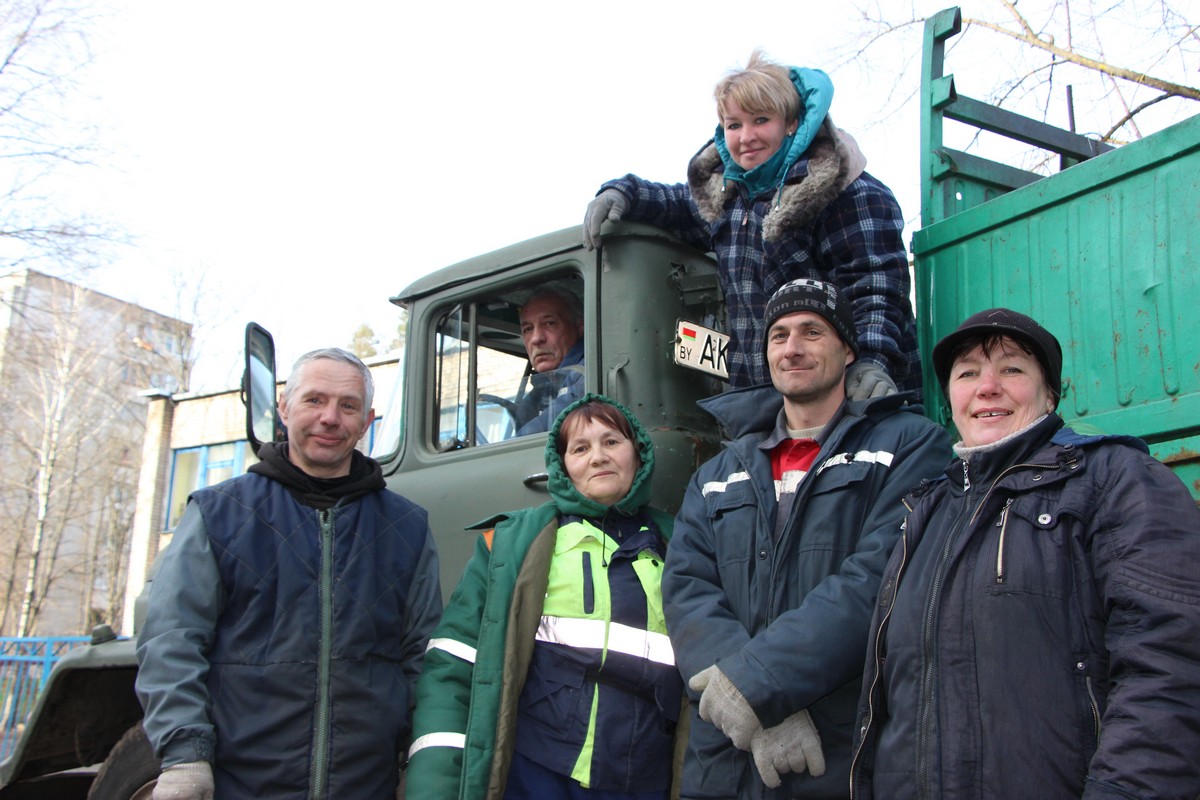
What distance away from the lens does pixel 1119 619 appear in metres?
1.63

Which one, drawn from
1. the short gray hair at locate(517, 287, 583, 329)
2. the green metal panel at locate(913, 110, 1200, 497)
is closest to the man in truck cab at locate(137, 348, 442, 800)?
the short gray hair at locate(517, 287, 583, 329)

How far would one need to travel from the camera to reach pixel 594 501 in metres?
2.67

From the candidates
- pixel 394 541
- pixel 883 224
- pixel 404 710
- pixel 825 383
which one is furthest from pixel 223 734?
pixel 883 224

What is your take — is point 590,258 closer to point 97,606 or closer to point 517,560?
point 517,560

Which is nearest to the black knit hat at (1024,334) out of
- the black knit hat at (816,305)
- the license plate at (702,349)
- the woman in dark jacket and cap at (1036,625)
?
the woman in dark jacket and cap at (1036,625)

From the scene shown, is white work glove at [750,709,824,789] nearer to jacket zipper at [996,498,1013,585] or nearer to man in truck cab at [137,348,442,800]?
jacket zipper at [996,498,1013,585]

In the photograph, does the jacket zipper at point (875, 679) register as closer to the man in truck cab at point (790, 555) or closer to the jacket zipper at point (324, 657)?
the man in truck cab at point (790, 555)

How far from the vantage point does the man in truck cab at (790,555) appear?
6.57 ft

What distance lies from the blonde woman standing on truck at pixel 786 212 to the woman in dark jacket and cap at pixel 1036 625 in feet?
2.66

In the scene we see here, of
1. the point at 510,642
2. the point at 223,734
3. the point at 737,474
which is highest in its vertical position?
the point at 737,474

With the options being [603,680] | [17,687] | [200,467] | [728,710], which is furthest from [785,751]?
[200,467]

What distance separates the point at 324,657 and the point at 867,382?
1.51 metres

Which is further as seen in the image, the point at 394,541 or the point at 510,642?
the point at 394,541

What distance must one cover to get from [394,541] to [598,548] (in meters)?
0.57
